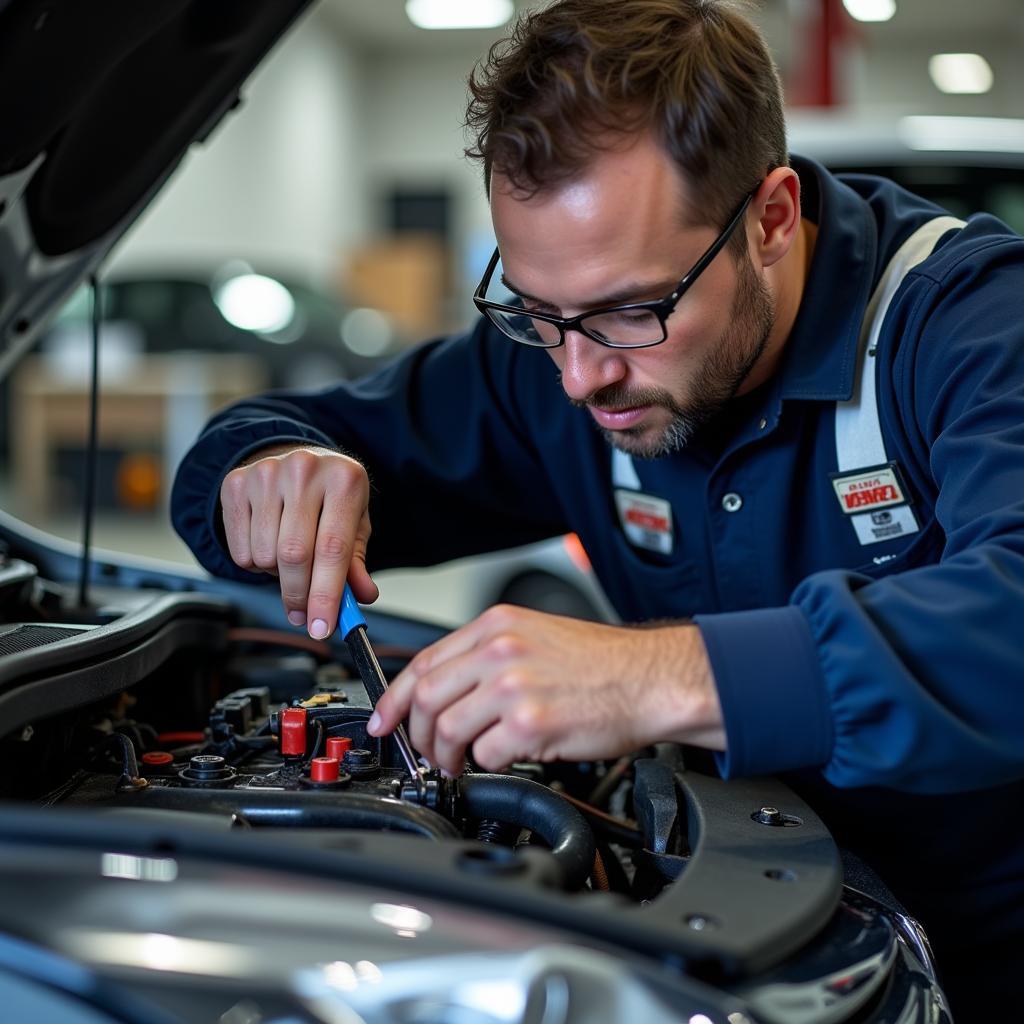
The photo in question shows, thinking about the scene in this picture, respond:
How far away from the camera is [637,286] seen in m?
1.09

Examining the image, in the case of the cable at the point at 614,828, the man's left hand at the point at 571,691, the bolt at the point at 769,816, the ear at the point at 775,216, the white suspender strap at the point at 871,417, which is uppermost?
the ear at the point at 775,216

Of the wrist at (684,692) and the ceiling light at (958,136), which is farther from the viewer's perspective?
the ceiling light at (958,136)

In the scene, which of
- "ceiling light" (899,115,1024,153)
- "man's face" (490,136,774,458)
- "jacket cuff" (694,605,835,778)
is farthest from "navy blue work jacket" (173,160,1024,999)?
"ceiling light" (899,115,1024,153)

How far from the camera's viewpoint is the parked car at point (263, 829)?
68 cm

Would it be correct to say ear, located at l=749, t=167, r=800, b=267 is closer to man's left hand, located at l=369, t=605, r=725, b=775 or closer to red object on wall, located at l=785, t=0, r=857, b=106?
man's left hand, located at l=369, t=605, r=725, b=775

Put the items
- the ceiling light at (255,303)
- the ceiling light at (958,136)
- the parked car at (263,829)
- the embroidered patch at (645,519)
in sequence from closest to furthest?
1. the parked car at (263,829)
2. the embroidered patch at (645,519)
3. the ceiling light at (958,136)
4. the ceiling light at (255,303)

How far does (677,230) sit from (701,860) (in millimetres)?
537

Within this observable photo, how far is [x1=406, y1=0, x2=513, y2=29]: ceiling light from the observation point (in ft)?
35.8

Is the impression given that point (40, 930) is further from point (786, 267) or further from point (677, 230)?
point (786, 267)

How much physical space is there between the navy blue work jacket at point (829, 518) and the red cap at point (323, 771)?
0.34 metres

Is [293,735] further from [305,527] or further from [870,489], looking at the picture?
[870,489]

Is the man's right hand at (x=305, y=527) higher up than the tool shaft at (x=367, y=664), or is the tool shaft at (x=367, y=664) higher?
the man's right hand at (x=305, y=527)

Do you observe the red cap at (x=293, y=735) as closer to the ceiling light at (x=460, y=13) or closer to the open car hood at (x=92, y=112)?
the open car hood at (x=92, y=112)

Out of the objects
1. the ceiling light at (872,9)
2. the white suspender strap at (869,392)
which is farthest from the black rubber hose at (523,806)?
the ceiling light at (872,9)
